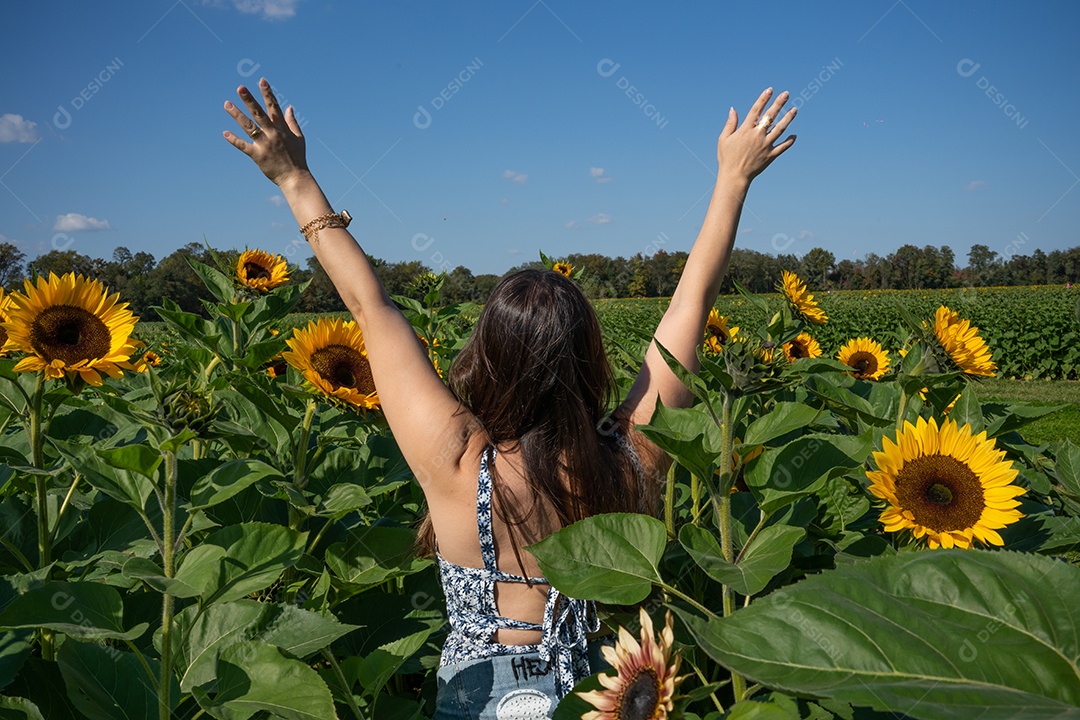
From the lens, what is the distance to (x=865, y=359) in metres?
3.49

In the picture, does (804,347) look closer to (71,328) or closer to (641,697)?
(641,697)

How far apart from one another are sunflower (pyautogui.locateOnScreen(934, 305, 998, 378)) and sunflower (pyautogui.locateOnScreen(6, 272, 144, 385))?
2.28m

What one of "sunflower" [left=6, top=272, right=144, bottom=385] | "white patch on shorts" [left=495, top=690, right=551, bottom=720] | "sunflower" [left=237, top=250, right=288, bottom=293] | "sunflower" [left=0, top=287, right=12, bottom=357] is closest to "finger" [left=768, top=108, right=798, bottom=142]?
"white patch on shorts" [left=495, top=690, right=551, bottom=720]

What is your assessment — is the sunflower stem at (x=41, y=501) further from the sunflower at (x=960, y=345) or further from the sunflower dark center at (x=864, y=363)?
the sunflower dark center at (x=864, y=363)

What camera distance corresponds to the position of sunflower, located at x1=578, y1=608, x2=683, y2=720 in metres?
1.12

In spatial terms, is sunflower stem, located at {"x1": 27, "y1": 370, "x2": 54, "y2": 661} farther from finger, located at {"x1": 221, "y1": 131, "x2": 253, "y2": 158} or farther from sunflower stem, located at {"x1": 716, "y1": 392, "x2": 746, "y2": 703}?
sunflower stem, located at {"x1": 716, "y1": 392, "x2": 746, "y2": 703}

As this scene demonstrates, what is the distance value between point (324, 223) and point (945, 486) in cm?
163

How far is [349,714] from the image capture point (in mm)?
1659

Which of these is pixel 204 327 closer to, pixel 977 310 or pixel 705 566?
pixel 705 566

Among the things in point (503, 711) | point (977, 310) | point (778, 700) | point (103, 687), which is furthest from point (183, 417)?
point (977, 310)

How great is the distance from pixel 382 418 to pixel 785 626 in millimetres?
1648

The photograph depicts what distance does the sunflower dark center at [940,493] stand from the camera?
1688 mm

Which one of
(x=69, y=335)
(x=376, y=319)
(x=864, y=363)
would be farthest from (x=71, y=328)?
(x=864, y=363)

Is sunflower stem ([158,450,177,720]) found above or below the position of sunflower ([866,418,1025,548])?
above
